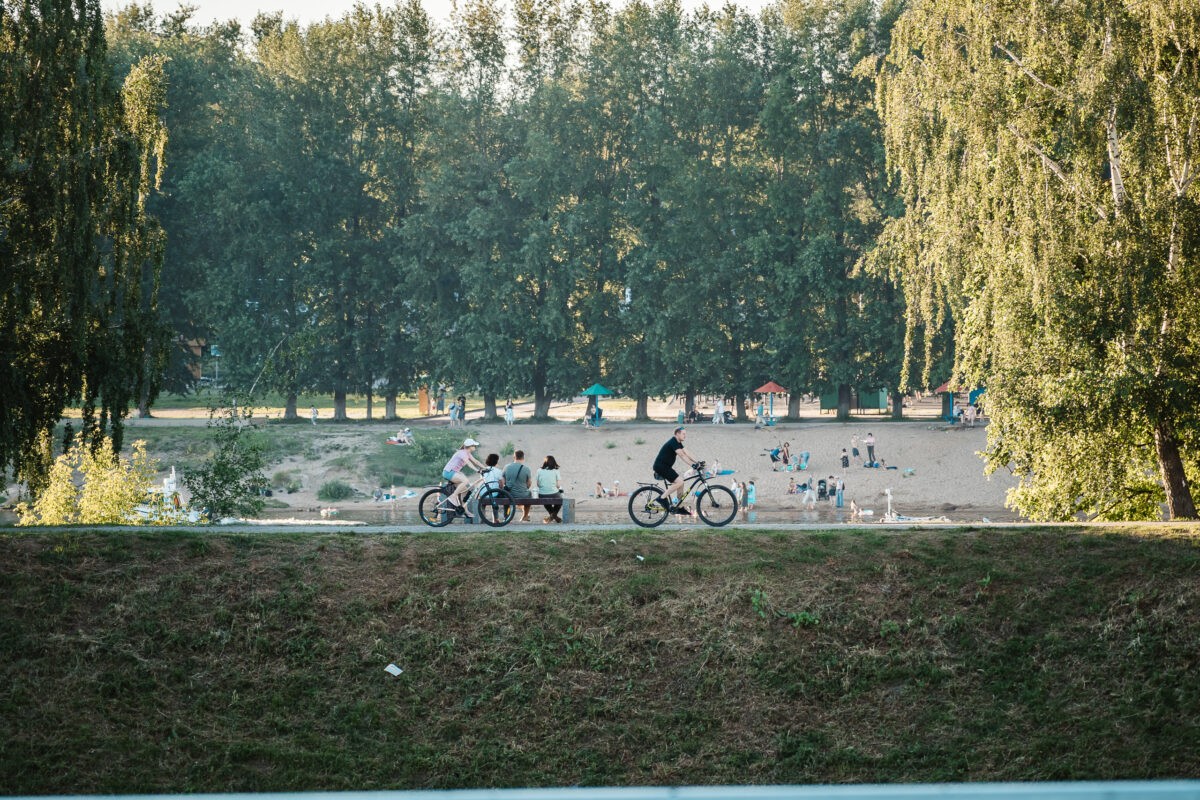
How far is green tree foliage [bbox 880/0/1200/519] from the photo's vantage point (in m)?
17.9

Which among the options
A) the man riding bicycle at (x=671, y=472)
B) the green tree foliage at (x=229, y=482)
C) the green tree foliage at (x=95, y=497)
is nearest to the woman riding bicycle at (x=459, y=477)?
the man riding bicycle at (x=671, y=472)

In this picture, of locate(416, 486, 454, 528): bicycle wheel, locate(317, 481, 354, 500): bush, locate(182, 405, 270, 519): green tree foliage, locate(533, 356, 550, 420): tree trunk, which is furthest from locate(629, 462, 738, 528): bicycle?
Answer: locate(533, 356, 550, 420): tree trunk

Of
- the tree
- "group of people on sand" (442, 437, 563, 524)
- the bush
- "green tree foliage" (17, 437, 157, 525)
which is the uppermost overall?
the tree

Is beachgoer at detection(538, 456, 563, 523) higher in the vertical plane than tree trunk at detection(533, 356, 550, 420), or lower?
lower

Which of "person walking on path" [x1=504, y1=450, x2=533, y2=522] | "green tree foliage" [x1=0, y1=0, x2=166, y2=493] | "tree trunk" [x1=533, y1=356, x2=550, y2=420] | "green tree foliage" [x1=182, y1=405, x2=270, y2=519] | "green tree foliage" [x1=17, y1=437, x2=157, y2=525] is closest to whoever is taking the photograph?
"green tree foliage" [x1=0, y1=0, x2=166, y2=493]

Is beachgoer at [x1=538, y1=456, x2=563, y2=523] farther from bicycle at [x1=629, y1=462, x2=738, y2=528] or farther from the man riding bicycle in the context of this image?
the man riding bicycle

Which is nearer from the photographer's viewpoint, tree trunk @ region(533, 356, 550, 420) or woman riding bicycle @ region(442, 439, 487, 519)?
woman riding bicycle @ region(442, 439, 487, 519)

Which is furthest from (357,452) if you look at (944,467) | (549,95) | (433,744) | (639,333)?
(433,744)

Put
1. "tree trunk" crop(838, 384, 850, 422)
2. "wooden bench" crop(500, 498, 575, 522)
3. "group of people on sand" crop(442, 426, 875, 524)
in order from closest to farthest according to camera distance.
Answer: "group of people on sand" crop(442, 426, 875, 524), "wooden bench" crop(500, 498, 575, 522), "tree trunk" crop(838, 384, 850, 422)

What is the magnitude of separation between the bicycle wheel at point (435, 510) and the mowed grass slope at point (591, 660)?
3.27 m

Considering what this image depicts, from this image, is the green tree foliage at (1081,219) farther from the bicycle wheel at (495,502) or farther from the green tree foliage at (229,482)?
the green tree foliage at (229,482)

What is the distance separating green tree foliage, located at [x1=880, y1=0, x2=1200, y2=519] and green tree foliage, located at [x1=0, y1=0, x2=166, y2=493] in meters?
13.7

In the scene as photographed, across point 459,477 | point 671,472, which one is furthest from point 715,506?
point 459,477

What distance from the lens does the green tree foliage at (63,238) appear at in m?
16.0
